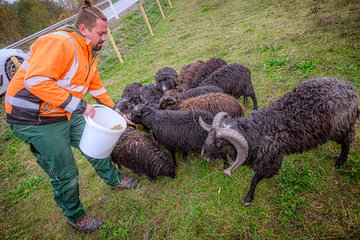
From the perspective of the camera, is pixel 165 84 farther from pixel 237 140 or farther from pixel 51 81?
pixel 51 81

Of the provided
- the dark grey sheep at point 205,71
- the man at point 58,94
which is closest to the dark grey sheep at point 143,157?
the man at point 58,94

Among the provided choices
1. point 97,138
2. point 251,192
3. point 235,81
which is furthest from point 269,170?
point 235,81

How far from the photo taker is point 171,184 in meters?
3.98

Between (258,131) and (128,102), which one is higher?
(128,102)

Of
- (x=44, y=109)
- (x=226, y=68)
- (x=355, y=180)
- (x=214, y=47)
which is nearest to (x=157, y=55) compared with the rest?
(x=214, y=47)

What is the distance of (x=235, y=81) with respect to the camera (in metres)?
5.04

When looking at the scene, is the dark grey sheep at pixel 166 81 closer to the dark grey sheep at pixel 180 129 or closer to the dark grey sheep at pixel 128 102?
the dark grey sheep at pixel 128 102

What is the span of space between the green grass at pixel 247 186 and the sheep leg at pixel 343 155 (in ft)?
Answer: 0.36

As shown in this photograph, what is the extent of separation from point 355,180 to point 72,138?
13.9 ft

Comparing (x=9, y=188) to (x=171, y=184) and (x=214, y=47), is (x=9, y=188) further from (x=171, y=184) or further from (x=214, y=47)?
(x=214, y=47)

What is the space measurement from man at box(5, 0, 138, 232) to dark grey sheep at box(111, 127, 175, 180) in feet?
3.80

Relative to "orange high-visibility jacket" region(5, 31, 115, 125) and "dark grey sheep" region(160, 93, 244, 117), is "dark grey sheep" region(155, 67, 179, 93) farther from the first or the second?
"orange high-visibility jacket" region(5, 31, 115, 125)

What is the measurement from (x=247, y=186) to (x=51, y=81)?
319 cm

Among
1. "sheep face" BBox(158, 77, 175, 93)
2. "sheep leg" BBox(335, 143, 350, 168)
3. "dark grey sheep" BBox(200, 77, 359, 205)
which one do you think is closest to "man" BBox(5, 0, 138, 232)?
"dark grey sheep" BBox(200, 77, 359, 205)
